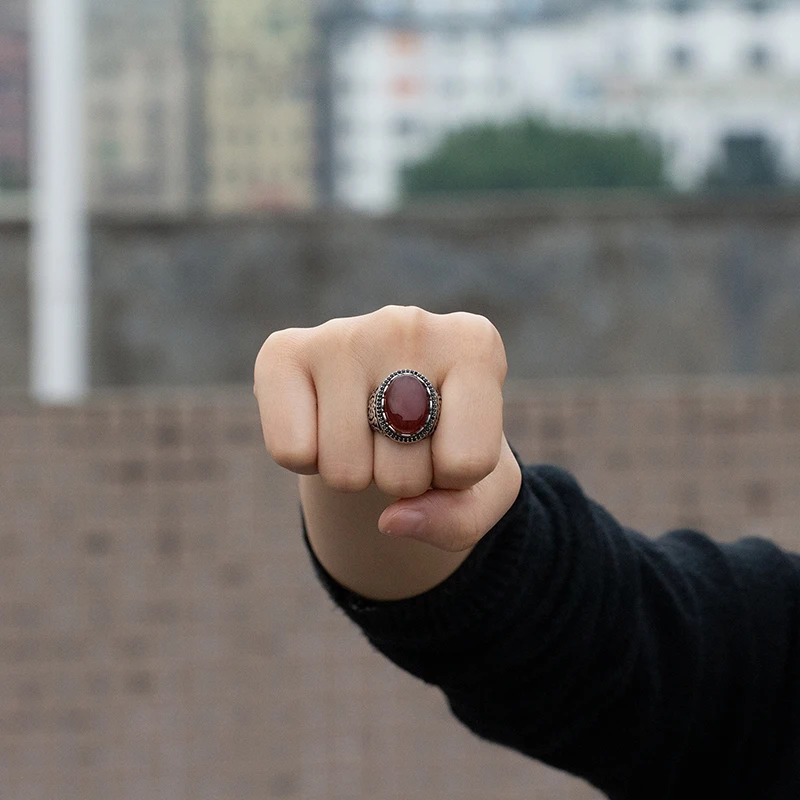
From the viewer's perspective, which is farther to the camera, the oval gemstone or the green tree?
the green tree

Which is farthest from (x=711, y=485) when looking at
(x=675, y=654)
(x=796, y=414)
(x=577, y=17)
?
(x=675, y=654)

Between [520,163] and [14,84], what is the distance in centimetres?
207

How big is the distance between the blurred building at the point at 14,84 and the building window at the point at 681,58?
2628mm

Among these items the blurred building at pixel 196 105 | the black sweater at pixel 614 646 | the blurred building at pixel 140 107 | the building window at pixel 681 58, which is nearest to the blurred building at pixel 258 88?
the blurred building at pixel 196 105

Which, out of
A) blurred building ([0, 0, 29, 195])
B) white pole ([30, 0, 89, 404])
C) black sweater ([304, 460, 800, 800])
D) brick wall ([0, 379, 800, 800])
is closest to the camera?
black sweater ([304, 460, 800, 800])

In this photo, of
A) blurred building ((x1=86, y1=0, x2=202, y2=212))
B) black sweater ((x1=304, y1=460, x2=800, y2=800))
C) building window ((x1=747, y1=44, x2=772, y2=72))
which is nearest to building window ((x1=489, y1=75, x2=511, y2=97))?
building window ((x1=747, y1=44, x2=772, y2=72))

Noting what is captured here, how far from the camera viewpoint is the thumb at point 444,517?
100 centimetres

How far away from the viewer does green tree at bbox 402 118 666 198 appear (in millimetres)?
4723

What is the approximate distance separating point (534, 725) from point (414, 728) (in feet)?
8.77

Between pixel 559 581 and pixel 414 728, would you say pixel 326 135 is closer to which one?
pixel 414 728

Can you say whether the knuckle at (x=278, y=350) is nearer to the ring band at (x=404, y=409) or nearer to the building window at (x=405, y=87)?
the ring band at (x=404, y=409)

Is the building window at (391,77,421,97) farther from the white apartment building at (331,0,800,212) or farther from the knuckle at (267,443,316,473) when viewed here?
the knuckle at (267,443,316,473)

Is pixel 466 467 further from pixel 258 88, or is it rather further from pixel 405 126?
pixel 258 88

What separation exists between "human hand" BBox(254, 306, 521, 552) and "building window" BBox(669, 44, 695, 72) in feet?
13.6
